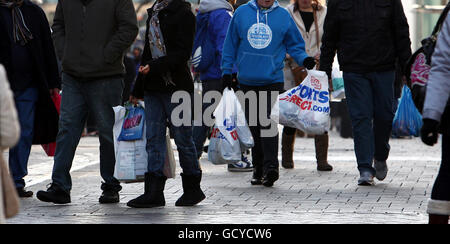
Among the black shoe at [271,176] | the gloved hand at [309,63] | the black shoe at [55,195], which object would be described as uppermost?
the gloved hand at [309,63]

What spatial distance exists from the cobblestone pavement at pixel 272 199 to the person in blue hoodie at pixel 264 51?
0.39m

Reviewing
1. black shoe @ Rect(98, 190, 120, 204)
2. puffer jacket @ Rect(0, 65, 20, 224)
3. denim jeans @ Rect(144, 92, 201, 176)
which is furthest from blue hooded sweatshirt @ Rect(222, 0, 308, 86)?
puffer jacket @ Rect(0, 65, 20, 224)

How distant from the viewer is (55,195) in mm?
8234

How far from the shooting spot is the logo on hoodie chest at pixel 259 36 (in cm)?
959

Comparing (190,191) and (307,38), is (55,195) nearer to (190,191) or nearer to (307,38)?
(190,191)

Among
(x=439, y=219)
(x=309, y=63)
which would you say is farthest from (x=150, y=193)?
(x=439, y=219)

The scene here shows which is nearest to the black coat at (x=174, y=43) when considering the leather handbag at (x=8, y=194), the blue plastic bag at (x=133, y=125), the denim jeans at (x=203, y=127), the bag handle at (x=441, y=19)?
the blue plastic bag at (x=133, y=125)

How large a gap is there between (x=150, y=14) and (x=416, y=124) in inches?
189

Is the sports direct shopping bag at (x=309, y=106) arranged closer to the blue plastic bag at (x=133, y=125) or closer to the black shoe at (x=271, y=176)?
the black shoe at (x=271, y=176)

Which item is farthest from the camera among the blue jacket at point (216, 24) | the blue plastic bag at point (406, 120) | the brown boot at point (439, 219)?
the blue plastic bag at point (406, 120)

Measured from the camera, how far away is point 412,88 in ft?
18.9

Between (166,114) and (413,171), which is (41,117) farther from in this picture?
(413,171)

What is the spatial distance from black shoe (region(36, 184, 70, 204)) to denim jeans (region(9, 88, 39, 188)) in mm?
763
